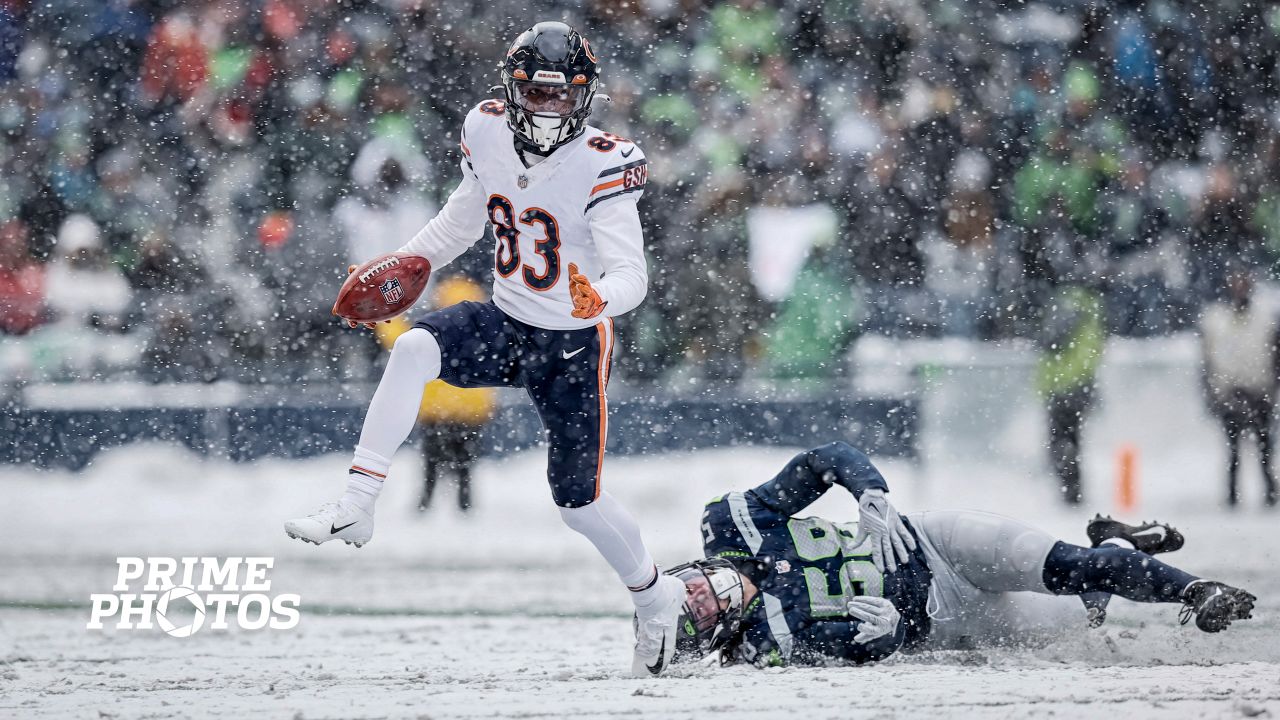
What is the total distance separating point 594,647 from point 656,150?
4488 mm

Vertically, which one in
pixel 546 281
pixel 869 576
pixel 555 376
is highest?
pixel 546 281

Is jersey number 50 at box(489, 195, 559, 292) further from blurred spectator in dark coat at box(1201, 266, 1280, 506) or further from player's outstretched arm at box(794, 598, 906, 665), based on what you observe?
blurred spectator in dark coat at box(1201, 266, 1280, 506)

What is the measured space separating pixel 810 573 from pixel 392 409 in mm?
1281

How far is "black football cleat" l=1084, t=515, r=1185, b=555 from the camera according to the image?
13.5ft

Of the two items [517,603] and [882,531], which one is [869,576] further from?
[517,603]

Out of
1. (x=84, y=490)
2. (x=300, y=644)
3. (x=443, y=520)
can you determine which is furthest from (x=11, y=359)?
(x=300, y=644)

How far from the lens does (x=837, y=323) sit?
8.16m

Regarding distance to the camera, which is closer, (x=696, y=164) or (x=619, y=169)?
(x=619, y=169)

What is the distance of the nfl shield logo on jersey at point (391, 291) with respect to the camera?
387 cm

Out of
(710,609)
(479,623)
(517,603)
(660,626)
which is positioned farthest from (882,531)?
(517,603)

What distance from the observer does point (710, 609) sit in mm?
3932

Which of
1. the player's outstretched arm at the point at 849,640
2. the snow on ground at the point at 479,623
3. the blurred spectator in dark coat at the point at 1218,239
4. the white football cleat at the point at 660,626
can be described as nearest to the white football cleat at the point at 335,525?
the snow on ground at the point at 479,623

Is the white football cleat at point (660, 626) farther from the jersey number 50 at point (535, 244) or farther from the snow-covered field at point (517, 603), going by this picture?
the jersey number 50 at point (535, 244)

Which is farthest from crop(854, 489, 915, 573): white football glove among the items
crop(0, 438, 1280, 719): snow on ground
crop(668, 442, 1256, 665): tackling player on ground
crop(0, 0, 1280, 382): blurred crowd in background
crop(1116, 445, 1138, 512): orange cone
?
crop(1116, 445, 1138, 512): orange cone
